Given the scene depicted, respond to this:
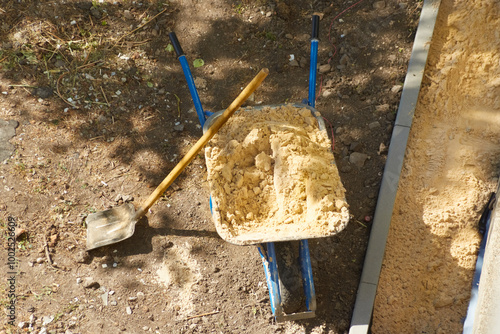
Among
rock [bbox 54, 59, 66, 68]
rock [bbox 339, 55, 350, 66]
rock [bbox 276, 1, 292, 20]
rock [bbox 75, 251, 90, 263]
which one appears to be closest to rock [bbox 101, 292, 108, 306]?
rock [bbox 75, 251, 90, 263]

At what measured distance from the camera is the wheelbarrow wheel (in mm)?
2377

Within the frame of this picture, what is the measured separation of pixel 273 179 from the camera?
2318 millimetres

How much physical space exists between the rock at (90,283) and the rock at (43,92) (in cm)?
169

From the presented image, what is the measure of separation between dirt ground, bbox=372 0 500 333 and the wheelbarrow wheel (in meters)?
0.79

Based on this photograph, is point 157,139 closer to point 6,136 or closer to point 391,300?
point 6,136

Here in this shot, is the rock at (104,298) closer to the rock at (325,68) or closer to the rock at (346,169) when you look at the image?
the rock at (346,169)

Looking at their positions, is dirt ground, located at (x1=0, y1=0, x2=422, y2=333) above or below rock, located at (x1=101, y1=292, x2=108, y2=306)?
above

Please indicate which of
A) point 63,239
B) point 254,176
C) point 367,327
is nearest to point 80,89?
point 63,239

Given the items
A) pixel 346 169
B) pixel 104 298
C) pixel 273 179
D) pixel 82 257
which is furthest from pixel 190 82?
pixel 104 298

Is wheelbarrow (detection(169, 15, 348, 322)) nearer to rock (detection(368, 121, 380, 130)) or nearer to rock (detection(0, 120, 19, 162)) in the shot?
rock (detection(368, 121, 380, 130))

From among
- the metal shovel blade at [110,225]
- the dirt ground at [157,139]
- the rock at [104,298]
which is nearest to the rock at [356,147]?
the dirt ground at [157,139]

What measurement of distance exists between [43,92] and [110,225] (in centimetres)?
148

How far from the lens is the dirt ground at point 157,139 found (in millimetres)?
2877

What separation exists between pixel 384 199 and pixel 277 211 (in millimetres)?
1094
